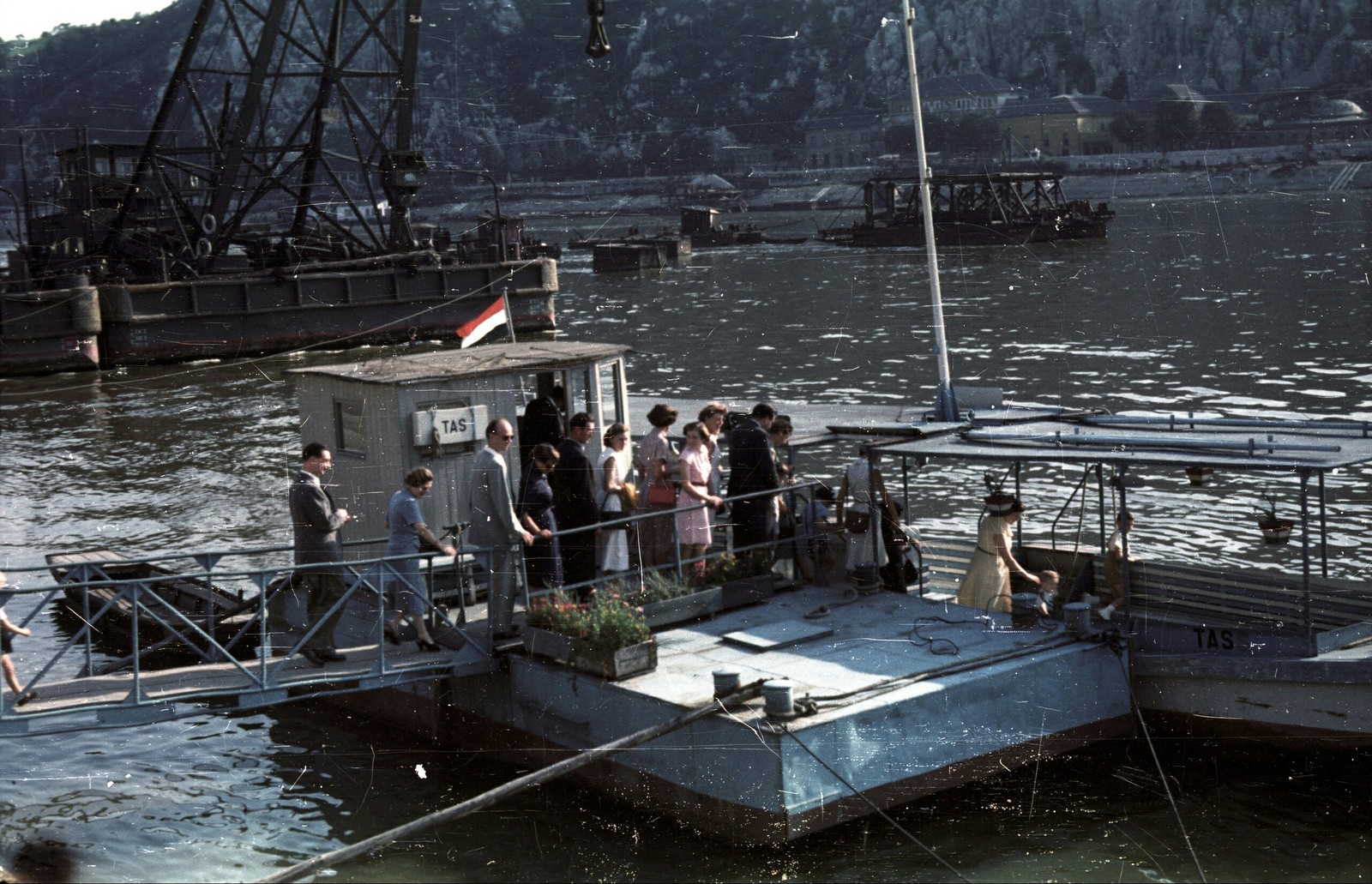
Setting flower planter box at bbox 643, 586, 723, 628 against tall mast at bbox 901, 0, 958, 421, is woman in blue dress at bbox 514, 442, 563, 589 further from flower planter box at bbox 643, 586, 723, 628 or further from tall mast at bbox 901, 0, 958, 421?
tall mast at bbox 901, 0, 958, 421

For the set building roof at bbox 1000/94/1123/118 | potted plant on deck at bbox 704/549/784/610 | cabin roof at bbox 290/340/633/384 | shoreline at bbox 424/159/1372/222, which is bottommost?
potted plant on deck at bbox 704/549/784/610

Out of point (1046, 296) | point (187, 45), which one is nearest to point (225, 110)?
point (187, 45)

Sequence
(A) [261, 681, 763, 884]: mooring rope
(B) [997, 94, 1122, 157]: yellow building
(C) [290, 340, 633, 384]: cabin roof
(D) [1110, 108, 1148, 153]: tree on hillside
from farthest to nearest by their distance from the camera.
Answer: (B) [997, 94, 1122, 157]: yellow building < (D) [1110, 108, 1148, 153]: tree on hillside < (C) [290, 340, 633, 384]: cabin roof < (A) [261, 681, 763, 884]: mooring rope

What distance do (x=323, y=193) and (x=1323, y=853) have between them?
188262 millimetres

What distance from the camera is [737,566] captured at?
13.6 meters

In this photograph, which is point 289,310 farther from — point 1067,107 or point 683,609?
point 1067,107

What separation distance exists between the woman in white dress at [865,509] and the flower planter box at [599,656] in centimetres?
275

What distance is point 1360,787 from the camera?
12.0 metres

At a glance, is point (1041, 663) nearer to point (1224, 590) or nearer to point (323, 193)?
point (1224, 590)

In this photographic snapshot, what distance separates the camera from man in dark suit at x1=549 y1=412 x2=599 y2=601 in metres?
13.1

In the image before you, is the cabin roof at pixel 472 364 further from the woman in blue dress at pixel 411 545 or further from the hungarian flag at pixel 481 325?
the woman in blue dress at pixel 411 545

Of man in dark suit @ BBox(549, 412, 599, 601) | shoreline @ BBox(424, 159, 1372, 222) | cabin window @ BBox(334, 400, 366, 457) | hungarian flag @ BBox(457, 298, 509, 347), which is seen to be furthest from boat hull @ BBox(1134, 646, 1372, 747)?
shoreline @ BBox(424, 159, 1372, 222)

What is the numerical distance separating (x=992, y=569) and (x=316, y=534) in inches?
224

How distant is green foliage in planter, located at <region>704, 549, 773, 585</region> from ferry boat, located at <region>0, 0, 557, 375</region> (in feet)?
120
